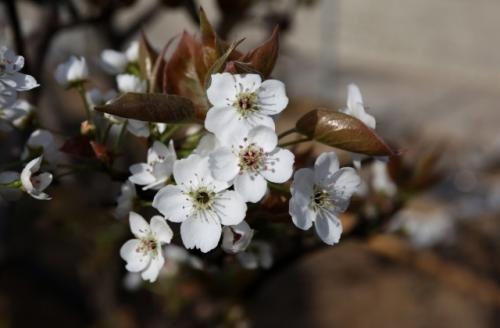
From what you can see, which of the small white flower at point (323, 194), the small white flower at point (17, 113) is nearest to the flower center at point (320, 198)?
the small white flower at point (323, 194)

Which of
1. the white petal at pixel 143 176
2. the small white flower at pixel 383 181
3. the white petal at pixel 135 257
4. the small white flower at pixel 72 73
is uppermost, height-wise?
the small white flower at pixel 72 73

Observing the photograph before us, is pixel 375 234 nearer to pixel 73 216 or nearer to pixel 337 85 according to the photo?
pixel 73 216

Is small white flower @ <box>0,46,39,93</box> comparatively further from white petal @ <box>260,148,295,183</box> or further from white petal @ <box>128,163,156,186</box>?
white petal @ <box>260,148,295,183</box>

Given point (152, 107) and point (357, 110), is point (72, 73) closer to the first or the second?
point (152, 107)

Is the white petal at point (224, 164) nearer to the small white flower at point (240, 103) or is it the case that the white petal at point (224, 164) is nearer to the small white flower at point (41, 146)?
the small white flower at point (240, 103)

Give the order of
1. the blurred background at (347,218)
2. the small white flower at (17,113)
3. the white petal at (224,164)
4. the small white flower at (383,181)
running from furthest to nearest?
the blurred background at (347,218) → the small white flower at (383,181) → the small white flower at (17,113) → the white petal at (224,164)

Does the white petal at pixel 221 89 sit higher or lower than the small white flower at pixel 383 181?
higher

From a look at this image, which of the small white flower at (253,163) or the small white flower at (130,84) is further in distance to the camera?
the small white flower at (130,84)
